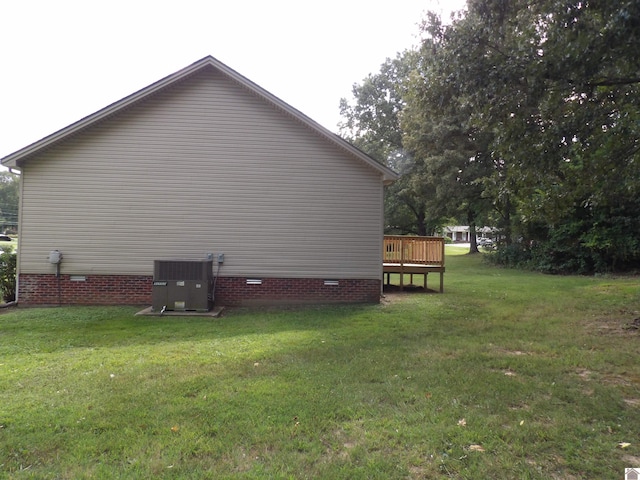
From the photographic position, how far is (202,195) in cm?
1022

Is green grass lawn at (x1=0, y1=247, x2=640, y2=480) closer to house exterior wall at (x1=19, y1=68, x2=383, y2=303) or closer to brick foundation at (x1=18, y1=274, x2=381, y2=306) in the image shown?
brick foundation at (x1=18, y1=274, x2=381, y2=306)

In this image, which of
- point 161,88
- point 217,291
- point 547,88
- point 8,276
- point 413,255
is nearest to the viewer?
point 547,88

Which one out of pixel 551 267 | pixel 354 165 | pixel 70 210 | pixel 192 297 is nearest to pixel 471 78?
pixel 354 165

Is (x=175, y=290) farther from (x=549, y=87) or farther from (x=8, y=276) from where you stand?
(x=549, y=87)

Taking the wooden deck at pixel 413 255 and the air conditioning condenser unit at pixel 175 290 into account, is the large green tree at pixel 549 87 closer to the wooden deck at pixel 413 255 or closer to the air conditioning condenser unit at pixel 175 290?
the wooden deck at pixel 413 255

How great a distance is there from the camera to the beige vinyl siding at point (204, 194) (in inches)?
393

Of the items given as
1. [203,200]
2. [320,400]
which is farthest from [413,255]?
[320,400]

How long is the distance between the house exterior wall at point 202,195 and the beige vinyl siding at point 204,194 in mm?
25

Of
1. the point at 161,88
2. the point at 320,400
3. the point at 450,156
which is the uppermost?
the point at 450,156

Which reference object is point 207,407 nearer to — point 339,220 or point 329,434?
point 329,434

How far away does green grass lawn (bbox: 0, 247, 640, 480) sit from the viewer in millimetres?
2918

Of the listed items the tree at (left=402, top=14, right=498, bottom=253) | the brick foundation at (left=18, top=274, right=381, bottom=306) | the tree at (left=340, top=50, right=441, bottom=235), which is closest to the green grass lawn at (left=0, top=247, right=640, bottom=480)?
the brick foundation at (left=18, top=274, right=381, bottom=306)

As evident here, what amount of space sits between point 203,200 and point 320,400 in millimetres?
7345

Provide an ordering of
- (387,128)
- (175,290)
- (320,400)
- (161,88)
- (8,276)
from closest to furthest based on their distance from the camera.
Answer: (320,400) < (175,290) < (161,88) < (8,276) < (387,128)
